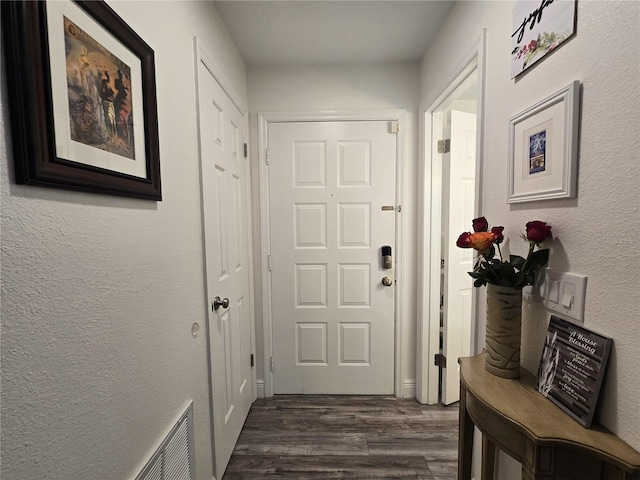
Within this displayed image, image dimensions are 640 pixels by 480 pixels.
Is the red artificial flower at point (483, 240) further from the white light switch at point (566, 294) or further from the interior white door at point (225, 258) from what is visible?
the interior white door at point (225, 258)

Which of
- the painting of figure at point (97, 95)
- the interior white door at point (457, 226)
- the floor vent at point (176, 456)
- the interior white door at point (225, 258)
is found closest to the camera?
the painting of figure at point (97, 95)

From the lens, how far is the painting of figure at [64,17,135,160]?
60cm

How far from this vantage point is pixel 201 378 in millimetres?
1234

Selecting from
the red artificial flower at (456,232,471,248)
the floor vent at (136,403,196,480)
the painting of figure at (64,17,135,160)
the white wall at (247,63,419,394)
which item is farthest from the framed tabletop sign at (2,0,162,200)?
the white wall at (247,63,419,394)

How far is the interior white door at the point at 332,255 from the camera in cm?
198

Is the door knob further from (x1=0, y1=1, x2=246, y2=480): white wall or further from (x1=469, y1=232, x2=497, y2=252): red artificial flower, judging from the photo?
(x1=469, y1=232, x2=497, y2=252): red artificial flower

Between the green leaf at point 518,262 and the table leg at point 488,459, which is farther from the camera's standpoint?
the table leg at point 488,459

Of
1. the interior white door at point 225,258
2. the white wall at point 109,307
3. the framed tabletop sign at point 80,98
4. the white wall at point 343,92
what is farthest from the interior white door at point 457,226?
the framed tabletop sign at point 80,98

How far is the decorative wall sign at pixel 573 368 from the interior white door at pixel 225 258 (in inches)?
50.9

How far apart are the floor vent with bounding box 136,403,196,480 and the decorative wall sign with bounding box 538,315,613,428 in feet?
3.95

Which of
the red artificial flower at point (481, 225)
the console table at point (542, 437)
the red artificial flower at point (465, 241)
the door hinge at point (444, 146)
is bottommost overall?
the console table at point (542, 437)

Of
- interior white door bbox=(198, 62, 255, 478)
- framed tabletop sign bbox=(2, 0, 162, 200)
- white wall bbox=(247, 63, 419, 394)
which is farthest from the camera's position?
white wall bbox=(247, 63, 419, 394)

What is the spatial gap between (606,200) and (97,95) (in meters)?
1.29

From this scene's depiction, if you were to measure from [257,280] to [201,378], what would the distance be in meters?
0.89
